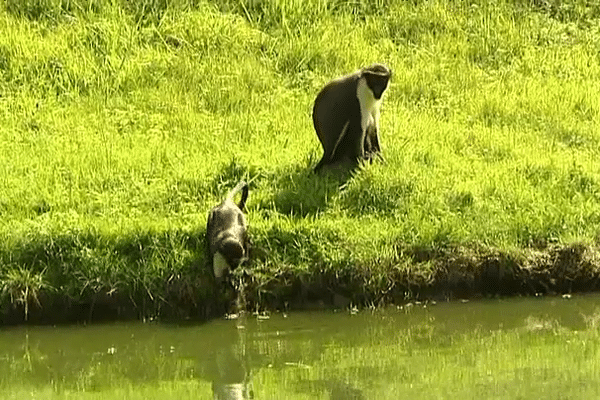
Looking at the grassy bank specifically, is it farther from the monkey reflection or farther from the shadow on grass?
the monkey reflection

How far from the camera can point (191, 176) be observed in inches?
455

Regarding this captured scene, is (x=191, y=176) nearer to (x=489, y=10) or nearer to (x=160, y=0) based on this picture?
(x=160, y=0)

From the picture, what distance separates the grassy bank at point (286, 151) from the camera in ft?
33.3

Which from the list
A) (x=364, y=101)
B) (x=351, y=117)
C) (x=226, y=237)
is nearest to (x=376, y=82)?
(x=364, y=101)

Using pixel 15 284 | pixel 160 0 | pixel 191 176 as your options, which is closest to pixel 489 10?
pixel 160 0

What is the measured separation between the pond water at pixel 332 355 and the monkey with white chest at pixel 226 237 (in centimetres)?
44

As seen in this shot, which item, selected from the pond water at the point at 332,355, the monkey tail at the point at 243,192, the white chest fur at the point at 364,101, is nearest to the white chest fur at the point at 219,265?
the pond water at the point at 332,355

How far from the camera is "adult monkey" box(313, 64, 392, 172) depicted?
1181 centimetres

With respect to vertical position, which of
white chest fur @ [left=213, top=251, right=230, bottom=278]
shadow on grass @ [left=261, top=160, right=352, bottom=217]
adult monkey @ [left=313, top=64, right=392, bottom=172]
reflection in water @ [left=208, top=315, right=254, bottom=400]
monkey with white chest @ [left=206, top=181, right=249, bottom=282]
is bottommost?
reflection in water @ [left=208, top=315, right=254, bottom=400]

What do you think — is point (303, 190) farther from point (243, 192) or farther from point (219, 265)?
point (219, 265)

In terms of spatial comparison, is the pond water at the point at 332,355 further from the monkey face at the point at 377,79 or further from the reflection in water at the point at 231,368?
the monkey face at the point at 377,79

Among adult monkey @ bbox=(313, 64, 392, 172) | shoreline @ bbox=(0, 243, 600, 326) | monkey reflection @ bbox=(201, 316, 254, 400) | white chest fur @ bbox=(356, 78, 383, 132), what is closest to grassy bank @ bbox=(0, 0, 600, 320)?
shoreline @ bbox=(0, 243, 600, 326)

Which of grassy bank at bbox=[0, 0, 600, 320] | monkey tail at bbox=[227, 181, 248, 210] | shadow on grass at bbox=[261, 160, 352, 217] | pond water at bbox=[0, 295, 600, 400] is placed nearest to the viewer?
pond water at bbox=[0, 295, 600, 400]

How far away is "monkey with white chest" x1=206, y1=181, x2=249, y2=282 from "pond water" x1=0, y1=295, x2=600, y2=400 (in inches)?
17.5
